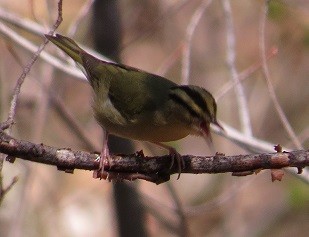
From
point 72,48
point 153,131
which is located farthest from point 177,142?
point 153,131

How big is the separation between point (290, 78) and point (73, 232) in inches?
131

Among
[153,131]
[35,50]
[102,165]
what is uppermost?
[35,50]

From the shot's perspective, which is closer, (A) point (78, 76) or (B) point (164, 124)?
(B) point (164, 124)

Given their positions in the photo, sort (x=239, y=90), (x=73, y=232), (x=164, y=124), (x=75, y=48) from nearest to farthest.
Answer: (x=164, y=124)
(x=75, y=48)
(x=239, y=90)
(x=73, y=232)

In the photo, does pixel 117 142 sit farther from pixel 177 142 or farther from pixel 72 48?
pixel 72 48

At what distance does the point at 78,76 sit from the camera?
452 cm

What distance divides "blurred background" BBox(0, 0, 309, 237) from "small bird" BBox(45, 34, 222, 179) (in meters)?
0.77

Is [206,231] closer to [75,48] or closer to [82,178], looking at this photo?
[82,178]

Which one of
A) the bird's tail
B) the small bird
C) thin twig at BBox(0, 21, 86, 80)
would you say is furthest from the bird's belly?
thin twig at BBox(0, 21, 86, 80)

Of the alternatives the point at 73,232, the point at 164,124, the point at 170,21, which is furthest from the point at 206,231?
the point at 164,124

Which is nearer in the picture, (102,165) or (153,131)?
(102,165)

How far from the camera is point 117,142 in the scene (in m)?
5.34

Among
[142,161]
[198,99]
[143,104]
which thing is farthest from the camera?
[143,104]

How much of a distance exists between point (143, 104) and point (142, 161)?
94 centimetres
